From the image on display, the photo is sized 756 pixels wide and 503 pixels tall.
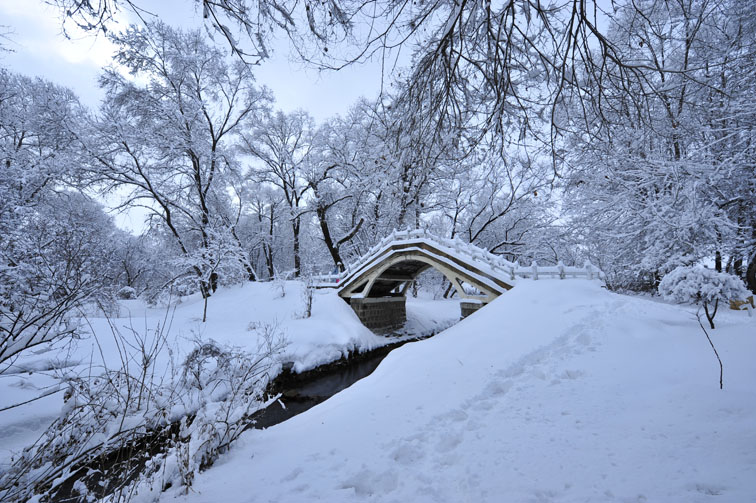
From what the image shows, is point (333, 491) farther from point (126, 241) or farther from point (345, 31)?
point (126, 241)

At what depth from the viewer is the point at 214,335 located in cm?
1116

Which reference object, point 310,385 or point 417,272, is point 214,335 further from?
point 417,272

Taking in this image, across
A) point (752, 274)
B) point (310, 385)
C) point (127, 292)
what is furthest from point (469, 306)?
point (127, 292)

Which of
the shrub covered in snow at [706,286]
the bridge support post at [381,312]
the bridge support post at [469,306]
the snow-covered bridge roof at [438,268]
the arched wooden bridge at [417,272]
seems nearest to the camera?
Result: the shrub covered in snow at [706,286]

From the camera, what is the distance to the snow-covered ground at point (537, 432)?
236 cm

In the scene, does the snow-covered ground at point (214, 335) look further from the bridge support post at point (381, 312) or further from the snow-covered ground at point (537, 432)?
the snow-covered ground at point (537, 432)

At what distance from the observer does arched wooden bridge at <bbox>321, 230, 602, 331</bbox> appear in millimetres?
11242

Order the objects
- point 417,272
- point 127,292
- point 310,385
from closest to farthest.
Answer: point 310,385 < point 417,272 < point 127,292

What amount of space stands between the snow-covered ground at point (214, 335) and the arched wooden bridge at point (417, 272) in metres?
1.07

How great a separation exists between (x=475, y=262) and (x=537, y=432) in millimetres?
9599

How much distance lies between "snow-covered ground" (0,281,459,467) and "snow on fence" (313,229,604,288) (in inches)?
71.4

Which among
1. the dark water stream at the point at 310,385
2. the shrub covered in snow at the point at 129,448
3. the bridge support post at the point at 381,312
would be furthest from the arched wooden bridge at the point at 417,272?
the shrub covered in snow at the point at 129,448

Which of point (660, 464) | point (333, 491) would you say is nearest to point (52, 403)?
point (333, 491)

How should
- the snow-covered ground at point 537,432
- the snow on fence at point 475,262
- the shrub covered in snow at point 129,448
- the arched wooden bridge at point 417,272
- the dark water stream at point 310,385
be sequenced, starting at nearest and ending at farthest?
the shrub covered in snow at point 129,448 < the snow-covered ground at point 537,432 < the dark water stream at point 310,385 < the snow on fence at point 475,262 < the arched wooden bridge at point 417,272
